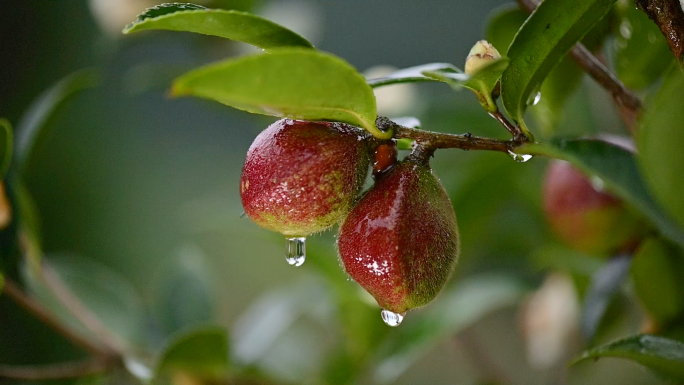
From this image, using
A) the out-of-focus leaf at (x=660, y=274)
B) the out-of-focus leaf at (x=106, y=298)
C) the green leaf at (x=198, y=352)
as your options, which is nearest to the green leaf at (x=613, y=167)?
the out-of-focus leaf at (x=660, y=274)

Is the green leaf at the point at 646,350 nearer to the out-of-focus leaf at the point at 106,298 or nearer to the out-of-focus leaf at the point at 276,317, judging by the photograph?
the out-of-focus leaf at the point at 276,317

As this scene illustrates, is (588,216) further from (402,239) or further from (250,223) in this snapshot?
(250,223)

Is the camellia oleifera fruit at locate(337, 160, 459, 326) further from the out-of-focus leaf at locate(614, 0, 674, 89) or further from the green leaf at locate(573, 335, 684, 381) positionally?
the out-of-focus leaf at locate(614, 0, 674, 89)

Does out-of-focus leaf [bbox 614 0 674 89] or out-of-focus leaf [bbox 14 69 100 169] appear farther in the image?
out-of-focus leaf [bbox 14 69 100 169]

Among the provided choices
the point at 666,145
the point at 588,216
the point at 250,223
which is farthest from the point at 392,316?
the point at 250,223

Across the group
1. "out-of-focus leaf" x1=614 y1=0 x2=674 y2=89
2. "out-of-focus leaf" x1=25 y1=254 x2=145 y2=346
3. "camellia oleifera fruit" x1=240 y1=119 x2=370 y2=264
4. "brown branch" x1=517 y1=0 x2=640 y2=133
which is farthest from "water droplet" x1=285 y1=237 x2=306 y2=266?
"out-of-focus leaf" x1=25 y1=254 x2=145 y2=346

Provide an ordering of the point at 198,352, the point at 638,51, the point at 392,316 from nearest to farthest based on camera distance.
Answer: the point at 392,316 → the point at 638,51 → the point at 198,352
